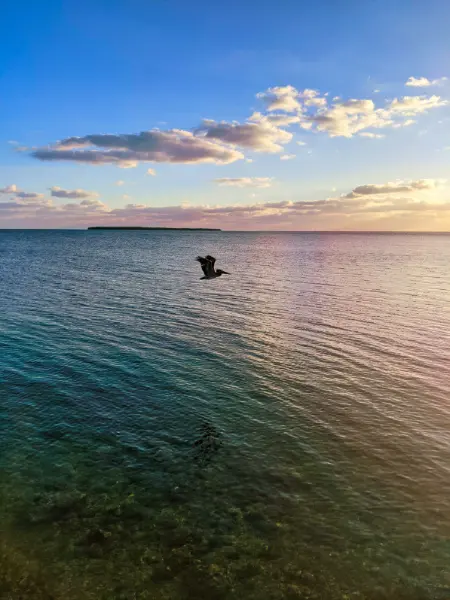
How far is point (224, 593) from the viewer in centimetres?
1477

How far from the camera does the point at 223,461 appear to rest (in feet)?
73.6

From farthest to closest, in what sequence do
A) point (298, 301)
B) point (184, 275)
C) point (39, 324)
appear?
point (184, 275) → point (298, 301) → point (39, 324)

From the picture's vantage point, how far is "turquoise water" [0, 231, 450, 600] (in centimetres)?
1566

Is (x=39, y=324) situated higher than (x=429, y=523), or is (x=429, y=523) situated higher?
(x=39, y=324)

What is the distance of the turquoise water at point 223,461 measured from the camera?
51.4 ft

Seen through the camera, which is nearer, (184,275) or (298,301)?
(298,301)

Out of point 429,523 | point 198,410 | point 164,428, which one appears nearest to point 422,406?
point 429,523

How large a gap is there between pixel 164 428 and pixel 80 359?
47.8 feet

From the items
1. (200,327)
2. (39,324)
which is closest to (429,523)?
(200,327)

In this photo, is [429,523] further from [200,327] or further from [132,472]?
[200,327]

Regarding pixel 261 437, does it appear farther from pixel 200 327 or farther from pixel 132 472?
pixel 200 327

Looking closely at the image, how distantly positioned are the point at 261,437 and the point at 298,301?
137 feet

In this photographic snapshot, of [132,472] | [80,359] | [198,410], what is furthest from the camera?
[80,359]

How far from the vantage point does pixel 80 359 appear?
120ft
